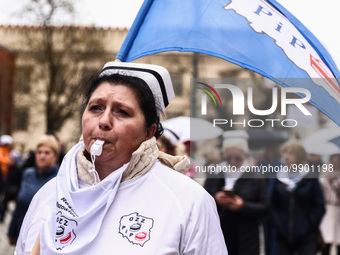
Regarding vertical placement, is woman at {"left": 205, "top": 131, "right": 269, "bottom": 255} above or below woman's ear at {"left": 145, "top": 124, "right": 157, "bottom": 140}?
below

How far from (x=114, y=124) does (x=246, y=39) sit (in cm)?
98

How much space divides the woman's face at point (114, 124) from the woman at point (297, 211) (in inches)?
184

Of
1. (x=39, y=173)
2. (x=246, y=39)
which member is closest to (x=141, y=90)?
(x=246, y=39)

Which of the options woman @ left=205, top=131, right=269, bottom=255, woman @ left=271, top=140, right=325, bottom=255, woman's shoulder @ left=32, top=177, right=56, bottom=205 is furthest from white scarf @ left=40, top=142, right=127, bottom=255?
woman @ left=271, top=140, right=325, bottom=255

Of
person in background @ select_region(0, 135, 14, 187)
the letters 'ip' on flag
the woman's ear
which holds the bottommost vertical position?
person in background @ select_region(0, 135, 14, 187)

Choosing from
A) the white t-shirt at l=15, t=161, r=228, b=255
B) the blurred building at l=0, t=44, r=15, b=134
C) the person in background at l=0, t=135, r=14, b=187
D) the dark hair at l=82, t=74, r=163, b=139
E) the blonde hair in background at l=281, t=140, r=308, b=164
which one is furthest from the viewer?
the blurred building at l=0, t=44, r=15, b=134

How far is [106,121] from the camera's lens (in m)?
2.22

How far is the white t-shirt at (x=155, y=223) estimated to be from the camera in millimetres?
2107

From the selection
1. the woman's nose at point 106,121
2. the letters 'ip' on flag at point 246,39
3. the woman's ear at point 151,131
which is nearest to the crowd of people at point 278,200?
the letters 'ip' on flag at point 246,39

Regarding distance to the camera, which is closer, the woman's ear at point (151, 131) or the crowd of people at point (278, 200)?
the woman's ear at point (151, 131)

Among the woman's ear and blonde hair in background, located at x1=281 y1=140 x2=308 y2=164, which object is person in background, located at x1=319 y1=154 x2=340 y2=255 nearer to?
blonde hair in background, located at x1=281 y1=140 x2=308 y2=164

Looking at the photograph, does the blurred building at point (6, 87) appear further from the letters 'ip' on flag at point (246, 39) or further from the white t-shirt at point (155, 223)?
the white t-shirt at point (155, 223)

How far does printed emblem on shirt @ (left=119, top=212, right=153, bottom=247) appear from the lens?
2117 mm

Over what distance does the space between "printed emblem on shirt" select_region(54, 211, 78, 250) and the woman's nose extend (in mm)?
366
